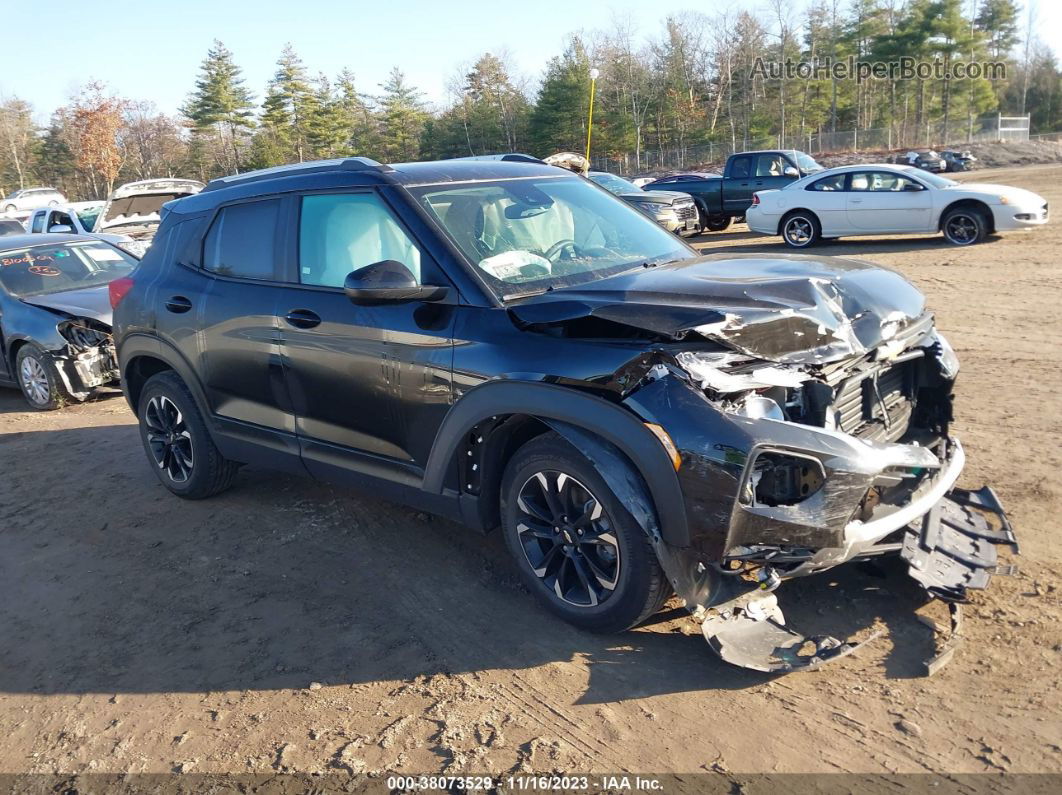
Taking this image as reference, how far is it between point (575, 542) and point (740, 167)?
18.6 meters

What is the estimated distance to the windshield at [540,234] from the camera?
A: 398cm

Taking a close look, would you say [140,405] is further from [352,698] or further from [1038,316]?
[1038,316]

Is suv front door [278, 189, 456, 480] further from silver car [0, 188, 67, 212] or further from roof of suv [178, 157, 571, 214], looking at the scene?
silver car [0, 188, 67, 212]

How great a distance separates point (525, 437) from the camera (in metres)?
3.81

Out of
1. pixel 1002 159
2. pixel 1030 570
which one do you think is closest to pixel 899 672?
pixel 1030 570

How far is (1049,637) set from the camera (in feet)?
11.0

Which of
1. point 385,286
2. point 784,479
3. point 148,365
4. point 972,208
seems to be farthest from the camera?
point 972,208

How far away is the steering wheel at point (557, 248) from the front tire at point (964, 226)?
12804 mm

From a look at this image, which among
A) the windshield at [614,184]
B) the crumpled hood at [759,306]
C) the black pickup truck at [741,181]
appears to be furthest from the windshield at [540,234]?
→ the black pickup truck at [741,181]

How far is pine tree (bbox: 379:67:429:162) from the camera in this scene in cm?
5950

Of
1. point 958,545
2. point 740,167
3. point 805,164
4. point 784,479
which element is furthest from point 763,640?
point 805,164

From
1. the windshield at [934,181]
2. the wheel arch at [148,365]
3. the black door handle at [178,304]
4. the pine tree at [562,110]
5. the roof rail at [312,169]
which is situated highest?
the pine tree at [562,110]

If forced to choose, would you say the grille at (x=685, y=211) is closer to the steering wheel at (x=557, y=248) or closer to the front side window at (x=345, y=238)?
the steering wheel at (x=557, y=248)

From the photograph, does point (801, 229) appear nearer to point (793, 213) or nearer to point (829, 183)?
point (793, 213)
